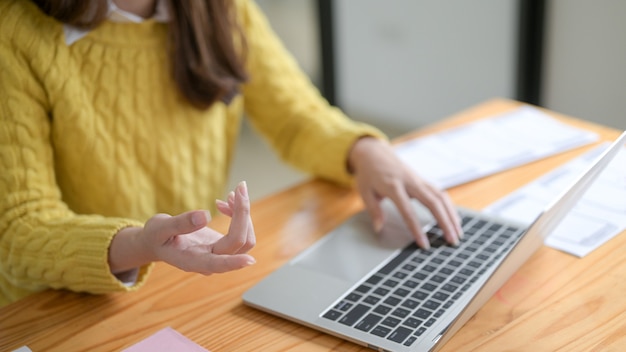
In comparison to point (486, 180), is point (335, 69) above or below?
below

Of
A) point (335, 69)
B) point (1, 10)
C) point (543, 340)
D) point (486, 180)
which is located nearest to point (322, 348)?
point (543, 340)

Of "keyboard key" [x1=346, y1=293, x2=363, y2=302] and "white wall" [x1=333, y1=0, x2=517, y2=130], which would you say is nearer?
"keyboard key" [x1=346, y1=293, x2=363, y2=302]

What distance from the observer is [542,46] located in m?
2.54

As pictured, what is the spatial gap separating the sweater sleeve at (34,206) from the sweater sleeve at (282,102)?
381 mm

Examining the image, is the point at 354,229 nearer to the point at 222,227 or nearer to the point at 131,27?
the point at 222,227

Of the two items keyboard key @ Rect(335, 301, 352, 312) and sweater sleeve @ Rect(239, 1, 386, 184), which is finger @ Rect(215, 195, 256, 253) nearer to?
keyboard key @ Rect(335, 301, 352, 312)

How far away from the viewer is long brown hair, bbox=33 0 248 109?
1.25 m

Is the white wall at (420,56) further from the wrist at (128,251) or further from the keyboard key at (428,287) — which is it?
the wrist at (128,251)

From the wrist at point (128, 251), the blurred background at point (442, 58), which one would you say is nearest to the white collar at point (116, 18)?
the wrist at point (128, 251)

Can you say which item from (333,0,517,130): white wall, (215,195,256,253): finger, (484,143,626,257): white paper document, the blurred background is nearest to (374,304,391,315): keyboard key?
(215,195,256,253): finger

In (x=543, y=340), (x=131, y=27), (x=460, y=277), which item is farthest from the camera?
(x=131, y=27)

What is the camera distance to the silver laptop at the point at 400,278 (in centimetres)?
88

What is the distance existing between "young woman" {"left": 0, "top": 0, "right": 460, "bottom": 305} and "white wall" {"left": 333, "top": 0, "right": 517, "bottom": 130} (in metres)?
1.44

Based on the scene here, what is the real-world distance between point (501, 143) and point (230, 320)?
2.13 feet
